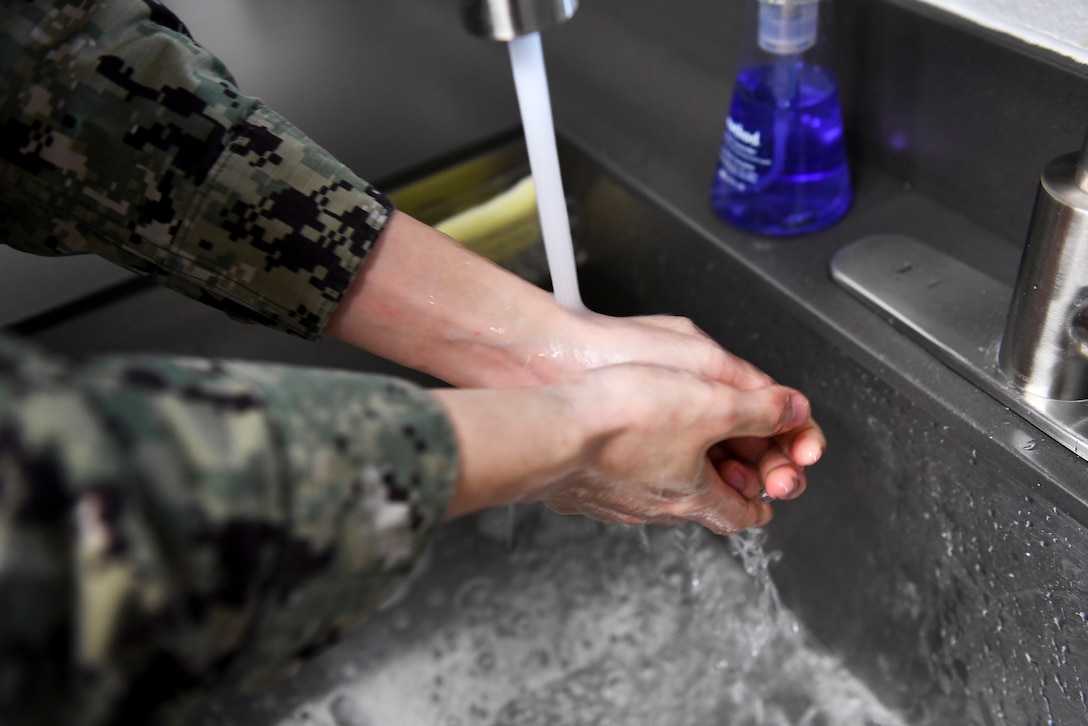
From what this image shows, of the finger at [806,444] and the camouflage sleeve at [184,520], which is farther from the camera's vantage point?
the finger at [806,444]

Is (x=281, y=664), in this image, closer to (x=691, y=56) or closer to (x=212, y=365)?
(x=212, y=365)

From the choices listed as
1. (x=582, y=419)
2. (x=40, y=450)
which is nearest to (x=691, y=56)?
(x=582, y=419)

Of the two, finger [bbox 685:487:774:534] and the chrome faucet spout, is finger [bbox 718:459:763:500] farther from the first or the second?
the chrome faucet spout

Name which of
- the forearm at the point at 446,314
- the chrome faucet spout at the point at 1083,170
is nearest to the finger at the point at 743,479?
the forearm at the point at 446,314

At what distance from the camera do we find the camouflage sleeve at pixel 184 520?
281mm

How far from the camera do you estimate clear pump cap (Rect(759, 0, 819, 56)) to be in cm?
65

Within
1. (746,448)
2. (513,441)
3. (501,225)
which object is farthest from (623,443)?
(501,225)

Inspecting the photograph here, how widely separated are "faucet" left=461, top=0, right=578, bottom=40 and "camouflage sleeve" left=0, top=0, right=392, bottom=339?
18 centimetres

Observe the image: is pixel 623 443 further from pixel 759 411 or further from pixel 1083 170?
pixel 1083 170

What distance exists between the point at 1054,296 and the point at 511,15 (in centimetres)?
33

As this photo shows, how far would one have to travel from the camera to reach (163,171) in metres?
0.55

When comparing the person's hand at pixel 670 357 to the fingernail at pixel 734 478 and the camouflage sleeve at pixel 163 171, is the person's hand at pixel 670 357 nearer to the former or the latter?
the fingernail at pixel 734 478

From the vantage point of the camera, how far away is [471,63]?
952 mm

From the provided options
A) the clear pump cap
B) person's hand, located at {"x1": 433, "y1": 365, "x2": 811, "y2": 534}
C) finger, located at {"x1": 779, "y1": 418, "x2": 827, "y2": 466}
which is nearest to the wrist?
person's hand, located at {"x1": 433, "y1": 365, "x2": 811, "y2": 534}
